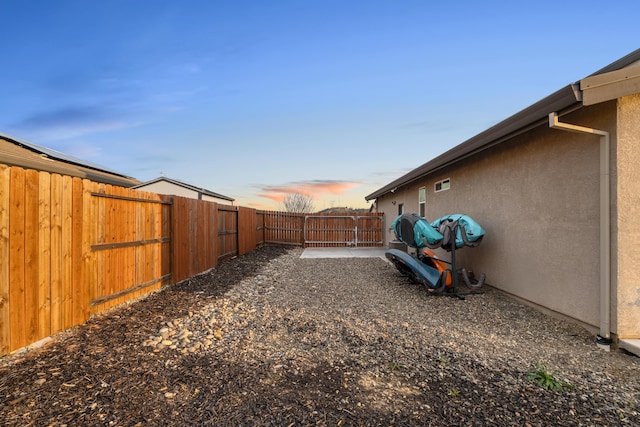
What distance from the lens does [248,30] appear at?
28.2 ft

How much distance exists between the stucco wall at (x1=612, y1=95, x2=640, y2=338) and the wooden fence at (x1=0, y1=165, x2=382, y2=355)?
22.0 ft

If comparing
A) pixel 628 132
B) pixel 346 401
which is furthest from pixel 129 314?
pixel 628 132

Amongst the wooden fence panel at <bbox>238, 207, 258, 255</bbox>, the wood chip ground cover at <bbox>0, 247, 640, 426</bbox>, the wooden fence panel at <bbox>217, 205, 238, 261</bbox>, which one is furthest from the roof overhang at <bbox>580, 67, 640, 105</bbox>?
the wooden fence panel at <bbox>238, 207, 258, 255</bbox>

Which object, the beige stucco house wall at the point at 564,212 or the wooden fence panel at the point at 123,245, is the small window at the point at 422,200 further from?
the wooden fence panel at the point at 123,245

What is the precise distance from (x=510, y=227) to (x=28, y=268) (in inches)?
280

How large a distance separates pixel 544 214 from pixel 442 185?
4261 mm

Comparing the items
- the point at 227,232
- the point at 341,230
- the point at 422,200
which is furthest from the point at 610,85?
the point at 341,230

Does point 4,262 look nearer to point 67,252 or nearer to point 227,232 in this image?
point 67,252

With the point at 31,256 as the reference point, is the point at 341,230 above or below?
below

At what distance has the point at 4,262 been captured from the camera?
10.5 ft

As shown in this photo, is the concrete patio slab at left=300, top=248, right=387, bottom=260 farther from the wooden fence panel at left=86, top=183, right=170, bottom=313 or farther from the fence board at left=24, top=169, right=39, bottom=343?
the fence board at left=24, top=169, right=39, bottom=343

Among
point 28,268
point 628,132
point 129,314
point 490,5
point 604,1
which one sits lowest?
point 129,314

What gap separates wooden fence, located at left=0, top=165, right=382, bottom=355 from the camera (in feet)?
10.9

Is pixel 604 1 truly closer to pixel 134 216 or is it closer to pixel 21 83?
pixel 134 216
